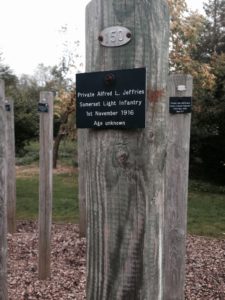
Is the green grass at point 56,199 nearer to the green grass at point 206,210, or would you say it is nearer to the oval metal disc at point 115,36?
the green grass at point 206,210

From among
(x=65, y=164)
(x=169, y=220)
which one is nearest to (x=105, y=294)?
(x=169, y=220)

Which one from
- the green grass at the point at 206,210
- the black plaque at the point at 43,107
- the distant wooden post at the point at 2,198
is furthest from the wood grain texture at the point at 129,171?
the green grass at the point at 206,210

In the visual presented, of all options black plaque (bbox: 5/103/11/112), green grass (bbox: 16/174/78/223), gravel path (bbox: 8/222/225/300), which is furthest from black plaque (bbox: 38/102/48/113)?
green grass (bbox: 16/174/78/223)

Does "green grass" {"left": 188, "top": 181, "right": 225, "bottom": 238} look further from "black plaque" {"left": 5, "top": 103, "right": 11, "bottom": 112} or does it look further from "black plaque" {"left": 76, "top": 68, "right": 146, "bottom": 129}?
"black plaque" {"left": 76, "top": 68, "right": 146, "bottom": 129}

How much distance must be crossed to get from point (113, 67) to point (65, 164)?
16348 mm

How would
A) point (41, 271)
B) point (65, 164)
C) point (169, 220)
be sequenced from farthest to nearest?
1. point (65, 164)
2. point (41, 271)
3. point (169, 220)

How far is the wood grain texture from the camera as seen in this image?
136 centimetres

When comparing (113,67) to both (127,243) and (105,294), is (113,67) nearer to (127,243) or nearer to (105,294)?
(127,243)

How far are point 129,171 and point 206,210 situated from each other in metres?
Result: 8.19

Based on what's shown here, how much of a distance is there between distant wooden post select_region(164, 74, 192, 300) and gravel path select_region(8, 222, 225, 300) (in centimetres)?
85

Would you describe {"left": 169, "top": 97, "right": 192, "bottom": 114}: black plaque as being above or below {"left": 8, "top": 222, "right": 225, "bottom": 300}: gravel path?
above

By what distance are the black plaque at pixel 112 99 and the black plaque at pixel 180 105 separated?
85.4 inches

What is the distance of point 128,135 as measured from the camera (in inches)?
54.6

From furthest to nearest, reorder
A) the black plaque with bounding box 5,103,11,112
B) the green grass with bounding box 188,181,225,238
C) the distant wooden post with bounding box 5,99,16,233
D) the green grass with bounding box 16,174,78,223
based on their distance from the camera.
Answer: the green grass with bounding box 16,174,78,223 < the green grass with bounding box 188,181,225,238 < the distant wooden post with bounding box 5,99,16,233 < the black plaque with bounding box 5,103,11,112
